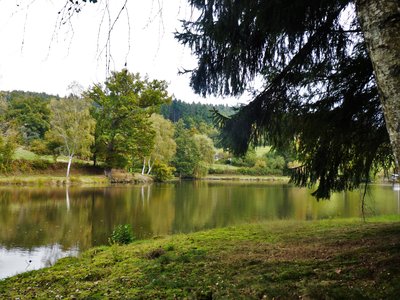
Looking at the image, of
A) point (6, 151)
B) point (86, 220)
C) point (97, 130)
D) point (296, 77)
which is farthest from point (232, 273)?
point (97, 130)

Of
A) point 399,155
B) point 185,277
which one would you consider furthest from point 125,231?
point 399,155

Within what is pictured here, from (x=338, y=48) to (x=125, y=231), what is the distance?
6.78m

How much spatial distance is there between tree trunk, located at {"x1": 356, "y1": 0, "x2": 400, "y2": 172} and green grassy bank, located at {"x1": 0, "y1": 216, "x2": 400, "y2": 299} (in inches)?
87.8

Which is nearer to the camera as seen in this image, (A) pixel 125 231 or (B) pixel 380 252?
(B) pixel 380 252

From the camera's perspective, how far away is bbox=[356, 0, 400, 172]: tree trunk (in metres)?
1.30

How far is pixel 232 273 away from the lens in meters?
4.51

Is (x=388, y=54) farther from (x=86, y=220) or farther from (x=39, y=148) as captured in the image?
(x=39, y=148)

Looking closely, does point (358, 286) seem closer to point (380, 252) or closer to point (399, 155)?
point (380, 252)

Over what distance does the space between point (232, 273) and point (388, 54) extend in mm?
3775

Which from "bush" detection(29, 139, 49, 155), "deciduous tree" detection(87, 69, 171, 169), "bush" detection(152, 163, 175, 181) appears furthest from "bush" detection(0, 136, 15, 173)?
"bush" detection(152, 163, 175, 181)

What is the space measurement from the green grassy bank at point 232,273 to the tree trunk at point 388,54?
2230 millimetres

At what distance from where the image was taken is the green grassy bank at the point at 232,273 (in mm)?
3438

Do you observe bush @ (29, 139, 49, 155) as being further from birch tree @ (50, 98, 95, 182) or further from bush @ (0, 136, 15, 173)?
bush @ (0, 136, 15, 173)

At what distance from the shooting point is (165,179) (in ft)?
140
